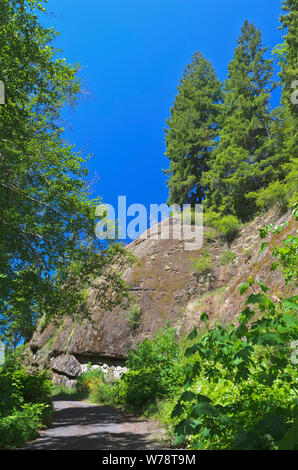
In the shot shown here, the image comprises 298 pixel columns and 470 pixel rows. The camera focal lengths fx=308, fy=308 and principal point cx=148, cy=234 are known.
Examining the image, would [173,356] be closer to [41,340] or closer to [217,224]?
[217,224]

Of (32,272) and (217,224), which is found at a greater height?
(217,224)

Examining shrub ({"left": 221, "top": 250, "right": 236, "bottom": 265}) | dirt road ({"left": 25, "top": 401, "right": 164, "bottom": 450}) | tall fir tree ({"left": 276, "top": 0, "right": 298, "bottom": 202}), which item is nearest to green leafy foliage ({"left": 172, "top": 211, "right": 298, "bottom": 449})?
dirt road ({"left": 25, "top": 401, "right": 164, "bottom": 450})

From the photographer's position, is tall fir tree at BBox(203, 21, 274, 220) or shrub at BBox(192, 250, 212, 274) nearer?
shrub at BBox(192, 250, 212, 274)

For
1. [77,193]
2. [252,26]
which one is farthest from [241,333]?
[252,26]

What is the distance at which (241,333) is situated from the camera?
2.40 meters

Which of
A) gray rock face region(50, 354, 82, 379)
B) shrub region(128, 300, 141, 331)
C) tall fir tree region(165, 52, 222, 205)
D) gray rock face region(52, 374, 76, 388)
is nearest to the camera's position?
shrub region(128, 300, 141, 331)

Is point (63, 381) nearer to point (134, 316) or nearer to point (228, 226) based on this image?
point (134, 316)

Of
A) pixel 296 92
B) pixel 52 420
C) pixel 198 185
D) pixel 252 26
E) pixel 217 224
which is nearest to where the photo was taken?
pixel 52 420

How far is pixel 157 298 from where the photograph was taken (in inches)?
637

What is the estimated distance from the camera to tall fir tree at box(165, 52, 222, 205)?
2633cm

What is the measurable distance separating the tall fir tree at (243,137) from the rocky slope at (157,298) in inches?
107

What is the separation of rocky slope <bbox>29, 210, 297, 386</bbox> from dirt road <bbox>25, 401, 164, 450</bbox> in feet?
16.6

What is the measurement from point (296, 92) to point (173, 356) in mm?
12966

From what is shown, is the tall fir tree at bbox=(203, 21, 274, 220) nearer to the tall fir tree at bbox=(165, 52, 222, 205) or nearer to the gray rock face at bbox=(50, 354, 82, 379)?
the tall fir tree at bbox=(165, 52, 222, 205)
